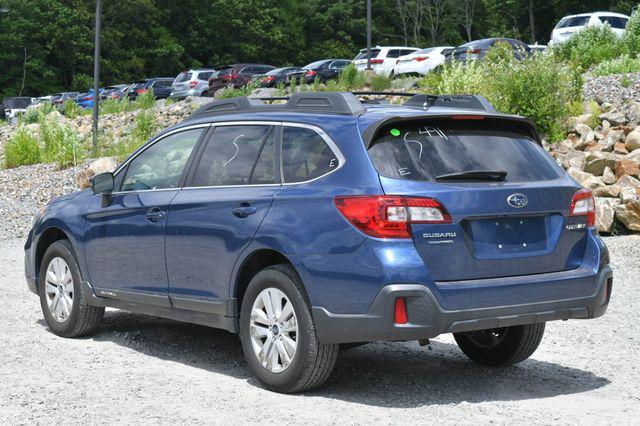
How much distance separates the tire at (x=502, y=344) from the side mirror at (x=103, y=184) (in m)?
2.81

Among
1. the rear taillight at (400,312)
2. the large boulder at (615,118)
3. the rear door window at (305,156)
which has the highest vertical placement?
the rear door window at (305,156)

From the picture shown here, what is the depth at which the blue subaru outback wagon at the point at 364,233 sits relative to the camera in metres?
5.74

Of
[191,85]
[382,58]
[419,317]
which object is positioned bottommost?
[191,85]

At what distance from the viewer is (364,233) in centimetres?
575

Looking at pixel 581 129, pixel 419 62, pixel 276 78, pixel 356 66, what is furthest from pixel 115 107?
pixel 581 129

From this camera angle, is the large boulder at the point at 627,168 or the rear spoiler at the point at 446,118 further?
the large boulder at the point at 627,168

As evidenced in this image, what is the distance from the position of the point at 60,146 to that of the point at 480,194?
19923 millimetres

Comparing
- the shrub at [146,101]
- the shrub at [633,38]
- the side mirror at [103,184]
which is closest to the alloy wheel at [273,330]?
the side mirror at [103,184]

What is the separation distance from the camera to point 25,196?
2142 centimetres

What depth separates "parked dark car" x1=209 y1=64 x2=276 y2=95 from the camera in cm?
4456

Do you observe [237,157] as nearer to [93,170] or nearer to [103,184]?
[103,184]

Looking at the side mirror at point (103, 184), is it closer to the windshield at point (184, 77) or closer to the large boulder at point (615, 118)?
the large boulder at point (615, 118)

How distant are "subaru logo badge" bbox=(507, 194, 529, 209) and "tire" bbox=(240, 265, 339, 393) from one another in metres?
1.30

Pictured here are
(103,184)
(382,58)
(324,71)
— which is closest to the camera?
(103,184)
